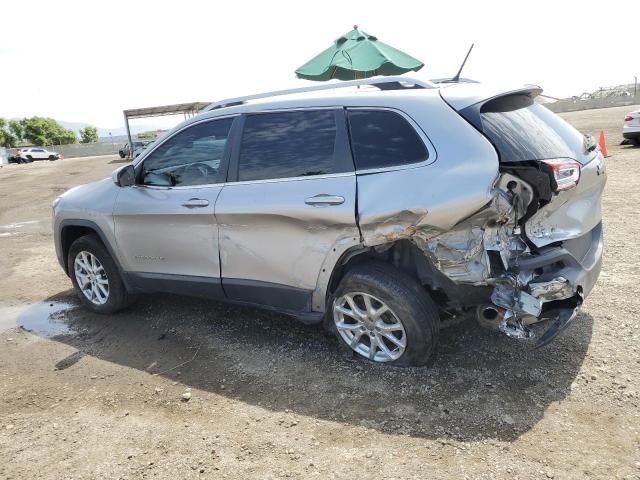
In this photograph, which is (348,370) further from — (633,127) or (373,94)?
(633,127)

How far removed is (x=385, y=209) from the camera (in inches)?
113

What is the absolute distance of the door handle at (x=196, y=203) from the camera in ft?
11.8

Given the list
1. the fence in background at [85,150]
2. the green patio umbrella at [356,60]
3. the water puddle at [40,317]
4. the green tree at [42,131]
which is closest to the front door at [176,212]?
the water puddle at [40,317]

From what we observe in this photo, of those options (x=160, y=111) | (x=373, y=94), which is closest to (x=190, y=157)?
(x=373, y=94)

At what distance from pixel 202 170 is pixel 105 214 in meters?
1.15

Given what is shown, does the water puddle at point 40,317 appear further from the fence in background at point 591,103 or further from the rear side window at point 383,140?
the fence in background at point 591,103

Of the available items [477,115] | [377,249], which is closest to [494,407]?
[377,249]

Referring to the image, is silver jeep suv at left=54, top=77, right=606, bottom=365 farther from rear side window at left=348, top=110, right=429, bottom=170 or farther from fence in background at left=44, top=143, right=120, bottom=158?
fence in background at left=44, top=143, right=120, bottom=158

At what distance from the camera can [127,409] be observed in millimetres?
3115

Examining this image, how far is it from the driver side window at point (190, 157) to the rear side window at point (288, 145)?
0.82ft

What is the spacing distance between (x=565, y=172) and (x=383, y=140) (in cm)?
107

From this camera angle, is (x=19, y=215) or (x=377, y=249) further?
(x=19, y=215)

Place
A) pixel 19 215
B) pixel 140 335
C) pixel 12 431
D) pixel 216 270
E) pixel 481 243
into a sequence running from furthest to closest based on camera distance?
pixel 19 215 → pixel 140 335 → pixel 216 270 → pixel 12 431 → pixel 481 243

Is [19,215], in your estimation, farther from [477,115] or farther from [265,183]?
[477,115]
